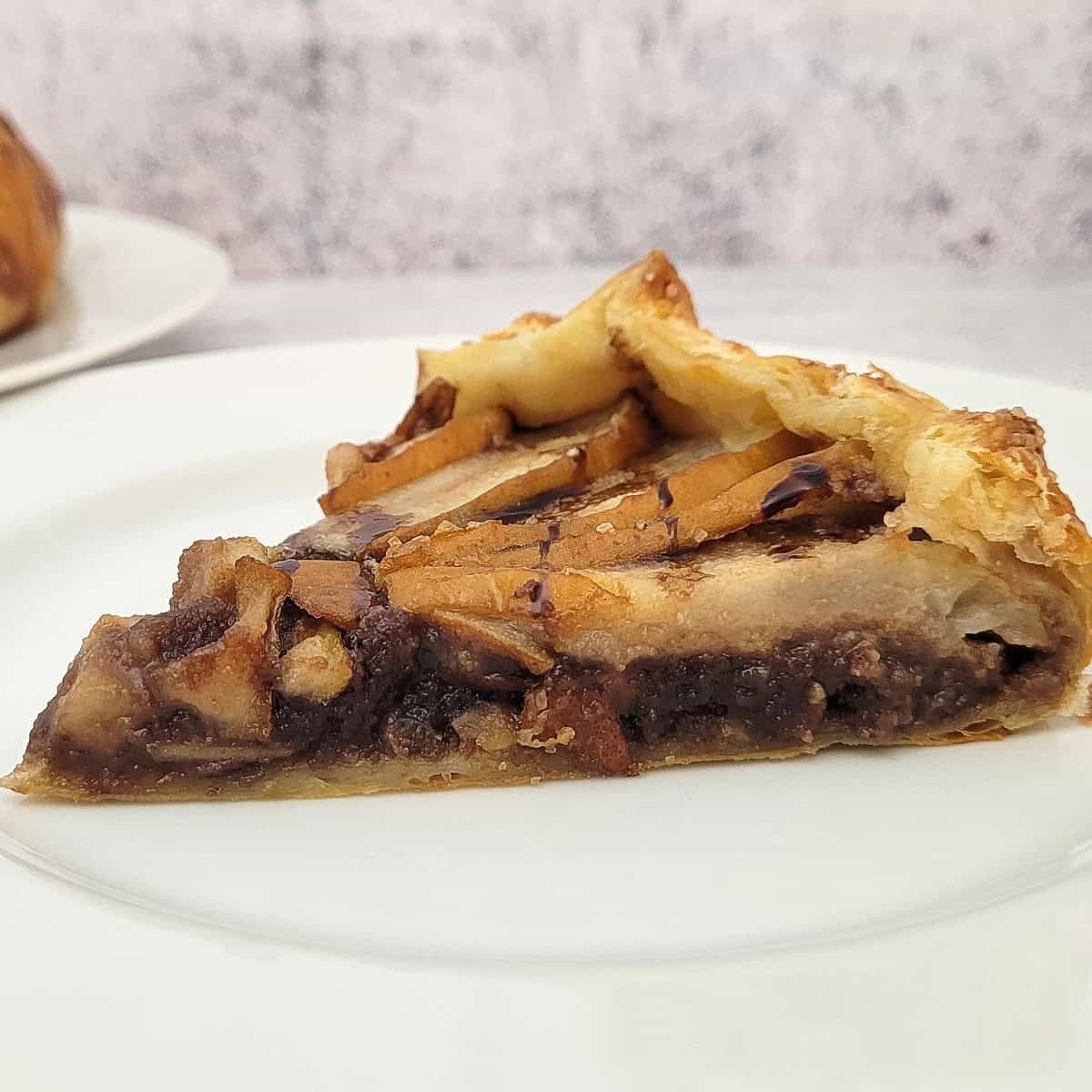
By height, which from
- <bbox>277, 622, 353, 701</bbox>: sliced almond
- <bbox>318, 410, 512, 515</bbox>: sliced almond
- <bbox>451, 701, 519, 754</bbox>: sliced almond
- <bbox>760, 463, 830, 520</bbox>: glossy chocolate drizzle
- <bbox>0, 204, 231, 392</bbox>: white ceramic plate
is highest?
<bbox>760, 463, 830, 520</bbox>: glossy chocolate drizzle

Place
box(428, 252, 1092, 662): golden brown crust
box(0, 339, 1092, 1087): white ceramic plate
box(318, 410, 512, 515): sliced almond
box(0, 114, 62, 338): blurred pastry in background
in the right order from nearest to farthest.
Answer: box(0, 339, 1092, 1087): white ceramic plate < box(428, 252, 1092, 662): golden brown crust < box(318, 410, 512, 515): sliced almond < box(0, 114, 62, 338): blurred pastry in background

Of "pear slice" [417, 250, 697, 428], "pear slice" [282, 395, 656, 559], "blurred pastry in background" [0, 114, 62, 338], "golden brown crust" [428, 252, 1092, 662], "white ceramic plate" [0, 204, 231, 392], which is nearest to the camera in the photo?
"golden brown crust" [428, 252, 1092, 662]

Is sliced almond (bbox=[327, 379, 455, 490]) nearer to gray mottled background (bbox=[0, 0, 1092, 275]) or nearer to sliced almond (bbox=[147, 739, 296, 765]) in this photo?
sliced almond (bbox=[147, 739, 296, 765])

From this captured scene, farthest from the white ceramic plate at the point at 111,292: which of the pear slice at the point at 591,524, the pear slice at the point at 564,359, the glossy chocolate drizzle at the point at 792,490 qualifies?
the glossy chocolate drizzle at the point at 792,490

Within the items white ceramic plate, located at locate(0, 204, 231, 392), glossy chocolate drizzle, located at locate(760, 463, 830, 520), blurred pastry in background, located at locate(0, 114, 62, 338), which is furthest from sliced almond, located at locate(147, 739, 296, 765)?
blurred pastry in background, located at locate(0, 114, 62, 338)

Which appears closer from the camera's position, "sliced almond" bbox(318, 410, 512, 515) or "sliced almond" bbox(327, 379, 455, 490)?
"sliced almond" bbox(318, 410, 512, 515)

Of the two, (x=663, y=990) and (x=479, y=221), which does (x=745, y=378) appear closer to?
(x=663, y=990)
